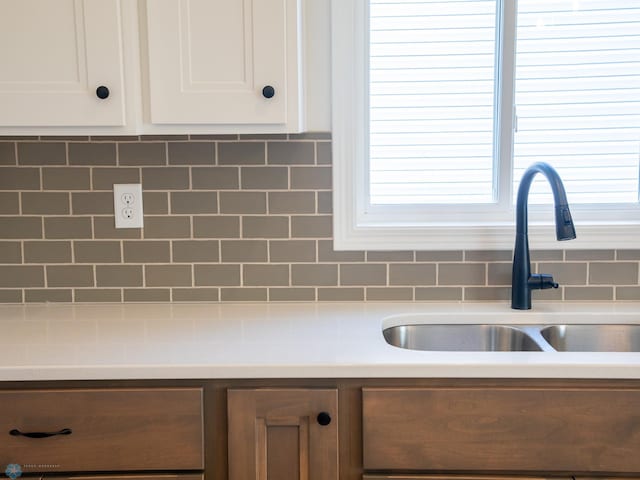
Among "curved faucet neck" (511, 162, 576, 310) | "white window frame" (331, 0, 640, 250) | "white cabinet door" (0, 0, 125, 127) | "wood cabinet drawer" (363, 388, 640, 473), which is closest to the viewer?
"wood cabinet drawer" (363, 388, 640, 473)

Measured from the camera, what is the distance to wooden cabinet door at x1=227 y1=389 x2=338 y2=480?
1.41 meters

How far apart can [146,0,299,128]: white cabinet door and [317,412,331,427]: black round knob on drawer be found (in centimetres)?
69

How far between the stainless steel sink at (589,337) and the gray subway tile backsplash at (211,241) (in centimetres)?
17

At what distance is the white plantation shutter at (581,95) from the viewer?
1.93 m

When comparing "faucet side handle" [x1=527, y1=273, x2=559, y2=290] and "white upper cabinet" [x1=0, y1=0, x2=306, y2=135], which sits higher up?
"white upper cabinet" [x1=0, y1=0, x2=306, y2=135]

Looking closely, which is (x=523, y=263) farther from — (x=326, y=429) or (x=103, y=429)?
(x=103, y=429)

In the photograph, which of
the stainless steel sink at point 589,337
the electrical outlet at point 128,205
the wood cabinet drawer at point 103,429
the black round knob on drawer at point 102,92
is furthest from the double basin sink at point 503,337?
the black round knob on drawer at point 102,92

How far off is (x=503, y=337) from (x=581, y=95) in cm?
76

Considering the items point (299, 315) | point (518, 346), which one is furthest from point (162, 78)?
point (518, 346)

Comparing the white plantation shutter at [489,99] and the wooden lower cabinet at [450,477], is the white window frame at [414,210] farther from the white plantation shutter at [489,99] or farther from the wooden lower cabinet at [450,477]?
the wooden lower cabinet at [450,477]

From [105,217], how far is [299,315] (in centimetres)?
66

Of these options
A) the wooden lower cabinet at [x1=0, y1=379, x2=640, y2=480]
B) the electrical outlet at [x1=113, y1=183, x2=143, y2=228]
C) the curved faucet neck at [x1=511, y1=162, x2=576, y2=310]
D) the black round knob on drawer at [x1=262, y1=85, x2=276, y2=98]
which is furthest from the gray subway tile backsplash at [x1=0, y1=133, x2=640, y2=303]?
the wooden lower cabinet at [x1=0, y1=379, x2=640, y2=480]

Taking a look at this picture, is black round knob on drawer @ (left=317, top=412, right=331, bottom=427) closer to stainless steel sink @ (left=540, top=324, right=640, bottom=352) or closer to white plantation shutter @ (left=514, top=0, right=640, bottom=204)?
stainless steel sink @ (left=540, top=324, right=640, bottom=352)

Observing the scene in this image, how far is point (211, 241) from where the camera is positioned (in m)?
1.97
